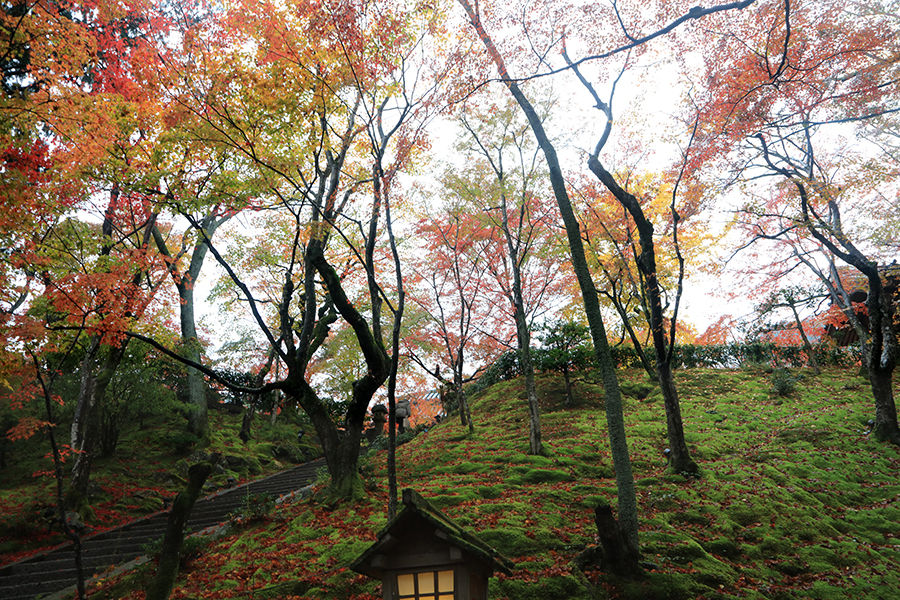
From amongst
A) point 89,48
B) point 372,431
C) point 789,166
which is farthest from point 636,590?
point 372,431

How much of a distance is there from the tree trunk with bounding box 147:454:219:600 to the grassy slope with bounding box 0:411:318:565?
717cm

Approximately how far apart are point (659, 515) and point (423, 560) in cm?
588

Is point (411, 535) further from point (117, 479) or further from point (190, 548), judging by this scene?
point (117, 479)

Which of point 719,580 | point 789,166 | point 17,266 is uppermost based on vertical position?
point 789,166

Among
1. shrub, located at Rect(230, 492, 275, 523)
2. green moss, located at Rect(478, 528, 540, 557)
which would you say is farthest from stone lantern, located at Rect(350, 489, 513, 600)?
shrub, located at Rect(230, 492, 275, 523)

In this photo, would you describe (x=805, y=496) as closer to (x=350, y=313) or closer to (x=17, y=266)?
(x=350, y=313)

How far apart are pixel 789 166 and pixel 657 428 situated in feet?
27.3

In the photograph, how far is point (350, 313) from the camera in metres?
9.83

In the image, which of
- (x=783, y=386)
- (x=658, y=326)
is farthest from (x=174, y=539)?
(x=783, y=386)

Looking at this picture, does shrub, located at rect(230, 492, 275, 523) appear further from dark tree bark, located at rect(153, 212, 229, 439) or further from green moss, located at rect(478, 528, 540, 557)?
dark tree bark, located at rect(153, 212, 229, 439)

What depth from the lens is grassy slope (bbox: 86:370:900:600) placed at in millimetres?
5891

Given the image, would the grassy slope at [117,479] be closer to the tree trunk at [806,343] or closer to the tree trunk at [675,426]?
the tree trunk at [675,426]

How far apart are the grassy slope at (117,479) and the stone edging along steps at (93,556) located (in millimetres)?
813

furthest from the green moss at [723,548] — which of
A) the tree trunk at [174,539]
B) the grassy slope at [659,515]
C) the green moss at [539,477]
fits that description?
the tree trunk at [174,539]
